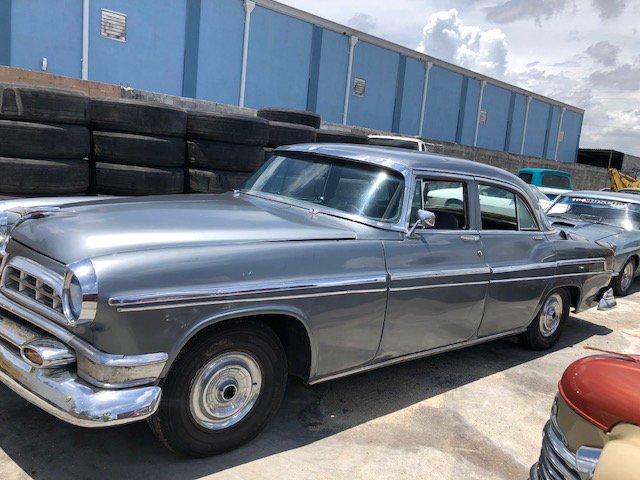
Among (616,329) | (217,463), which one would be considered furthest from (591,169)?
(217,463)

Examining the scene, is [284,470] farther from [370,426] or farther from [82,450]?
[82,450]

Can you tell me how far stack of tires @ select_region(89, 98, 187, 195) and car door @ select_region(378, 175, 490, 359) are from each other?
150 inches

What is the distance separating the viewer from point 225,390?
9.48ft

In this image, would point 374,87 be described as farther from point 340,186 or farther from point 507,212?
point 340,186

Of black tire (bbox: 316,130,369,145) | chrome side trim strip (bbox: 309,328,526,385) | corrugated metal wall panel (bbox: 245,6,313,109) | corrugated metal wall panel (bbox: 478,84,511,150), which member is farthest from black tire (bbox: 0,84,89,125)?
corrugated metal wall panel (bbox: 478,84,511,150)

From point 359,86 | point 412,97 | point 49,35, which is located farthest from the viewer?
point 412,97

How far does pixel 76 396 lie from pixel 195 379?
555mm

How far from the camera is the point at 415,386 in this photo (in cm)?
424

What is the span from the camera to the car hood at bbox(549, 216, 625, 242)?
7.66 meters

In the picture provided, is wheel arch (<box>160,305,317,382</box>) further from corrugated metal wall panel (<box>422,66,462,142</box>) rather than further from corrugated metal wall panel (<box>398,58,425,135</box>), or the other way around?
corrugated metal wall panel (<box>422,66,462,142</box>)

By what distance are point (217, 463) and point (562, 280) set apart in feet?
11.8

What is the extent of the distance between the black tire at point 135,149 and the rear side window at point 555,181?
35.3 feet

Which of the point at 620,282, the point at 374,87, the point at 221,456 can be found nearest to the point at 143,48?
the point at 374,87

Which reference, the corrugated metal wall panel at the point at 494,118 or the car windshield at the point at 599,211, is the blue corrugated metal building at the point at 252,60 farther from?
the car windshield at the point at 599,211
